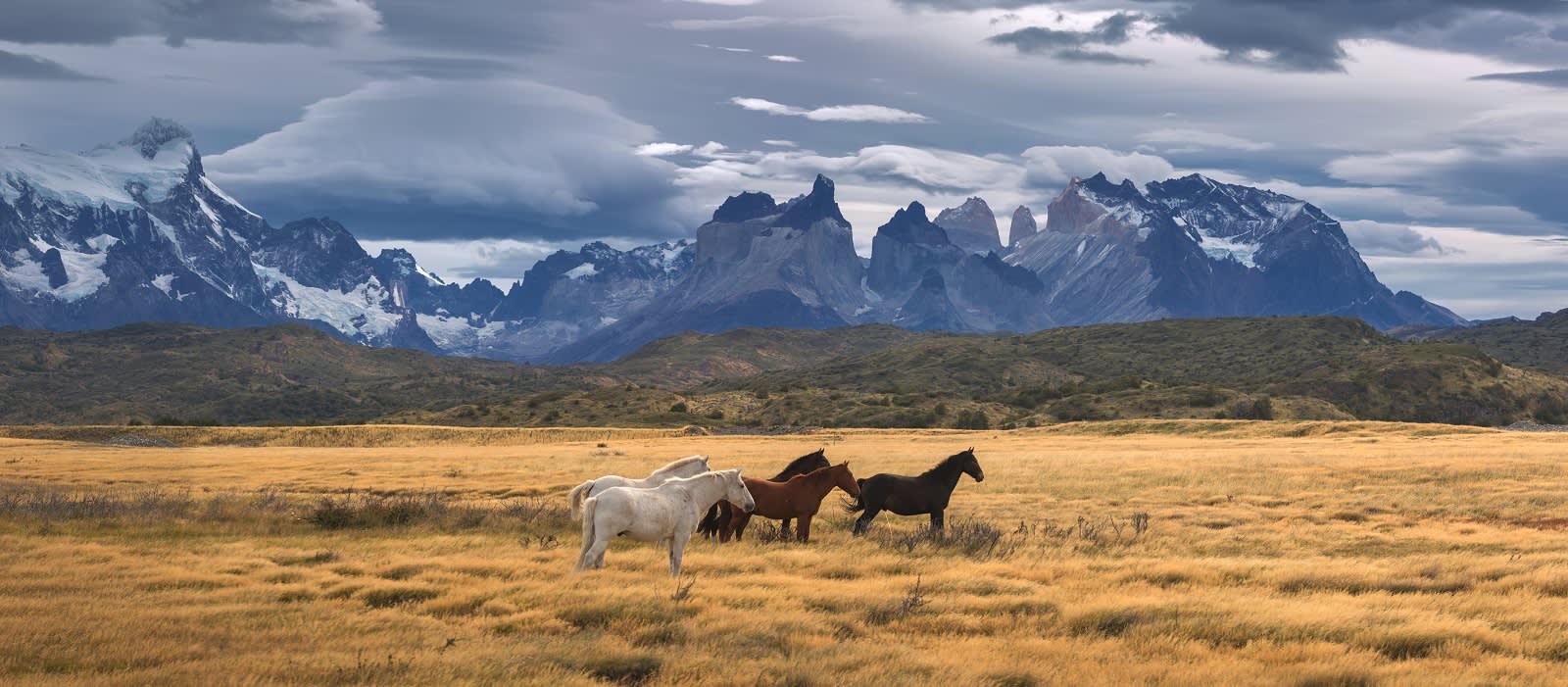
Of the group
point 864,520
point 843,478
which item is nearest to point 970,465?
point 864,520

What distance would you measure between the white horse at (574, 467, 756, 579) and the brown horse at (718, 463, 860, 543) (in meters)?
3.32

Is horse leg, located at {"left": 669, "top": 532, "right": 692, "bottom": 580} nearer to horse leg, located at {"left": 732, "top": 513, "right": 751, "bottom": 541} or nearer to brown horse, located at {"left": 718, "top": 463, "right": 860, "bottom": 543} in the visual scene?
brown horse, located at {"left": 718, "top": 463, "right": 860, "bottom": 543}

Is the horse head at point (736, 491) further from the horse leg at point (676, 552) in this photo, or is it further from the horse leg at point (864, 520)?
the horse leg at point (864, 520)

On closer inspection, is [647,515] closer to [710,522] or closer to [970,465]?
[710,522]

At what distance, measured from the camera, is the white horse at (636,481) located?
18.2m

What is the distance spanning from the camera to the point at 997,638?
13023 mm

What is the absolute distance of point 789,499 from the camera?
21.0 m

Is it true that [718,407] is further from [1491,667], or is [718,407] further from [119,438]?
[1491,667]

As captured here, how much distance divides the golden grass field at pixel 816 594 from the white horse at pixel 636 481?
3.29 ft

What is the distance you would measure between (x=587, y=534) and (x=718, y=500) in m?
2.73

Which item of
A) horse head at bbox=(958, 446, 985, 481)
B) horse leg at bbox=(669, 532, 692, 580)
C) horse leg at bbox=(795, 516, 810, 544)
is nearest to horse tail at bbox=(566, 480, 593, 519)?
horse leg at bbox=(669, 532, 692, 580)

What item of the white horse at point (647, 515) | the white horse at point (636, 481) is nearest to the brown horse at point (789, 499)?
the white horse at point (636, 481)

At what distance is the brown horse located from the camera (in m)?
21.0

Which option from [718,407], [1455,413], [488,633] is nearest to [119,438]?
[718,407]
